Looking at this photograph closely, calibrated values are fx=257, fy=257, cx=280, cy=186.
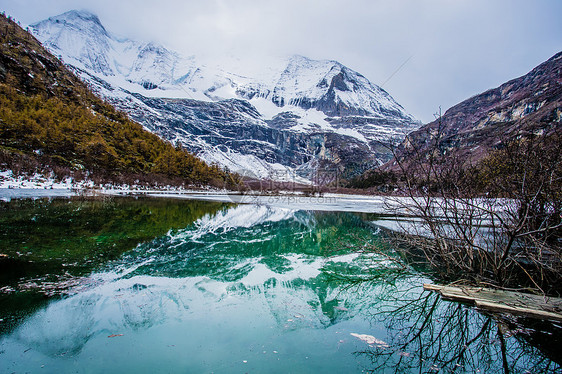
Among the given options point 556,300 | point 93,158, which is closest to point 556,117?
point 556,300

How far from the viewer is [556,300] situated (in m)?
4.76

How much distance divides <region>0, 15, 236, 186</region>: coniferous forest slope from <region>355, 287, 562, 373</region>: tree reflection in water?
31460mm

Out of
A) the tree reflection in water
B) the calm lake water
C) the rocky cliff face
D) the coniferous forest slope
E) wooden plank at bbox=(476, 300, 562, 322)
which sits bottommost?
the calm lake water

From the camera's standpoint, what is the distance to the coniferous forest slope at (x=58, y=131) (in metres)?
26.4

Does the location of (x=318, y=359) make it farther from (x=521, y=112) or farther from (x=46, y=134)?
(x=521, y=112)

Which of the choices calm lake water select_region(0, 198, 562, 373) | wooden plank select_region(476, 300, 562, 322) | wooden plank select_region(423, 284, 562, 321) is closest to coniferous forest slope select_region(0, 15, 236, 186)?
calm lake water select_region(0, 198, 562, 373)

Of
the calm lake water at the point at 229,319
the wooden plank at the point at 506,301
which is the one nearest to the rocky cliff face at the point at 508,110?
the wooden plank at the point at 506,301

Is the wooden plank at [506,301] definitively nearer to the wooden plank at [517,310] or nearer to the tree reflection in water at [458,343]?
the wooden plank at [517,310]

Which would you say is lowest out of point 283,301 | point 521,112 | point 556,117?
point 283,301

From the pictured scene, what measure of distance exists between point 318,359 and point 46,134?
37856 millimetres

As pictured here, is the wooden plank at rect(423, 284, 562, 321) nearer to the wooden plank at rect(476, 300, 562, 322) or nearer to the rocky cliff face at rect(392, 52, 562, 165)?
the wooden plank at rect(476, 300, 562, 322)

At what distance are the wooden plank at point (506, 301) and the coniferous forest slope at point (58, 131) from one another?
32.2m

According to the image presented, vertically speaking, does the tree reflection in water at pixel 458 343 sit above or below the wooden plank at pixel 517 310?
below

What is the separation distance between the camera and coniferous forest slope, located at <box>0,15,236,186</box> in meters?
26.4
